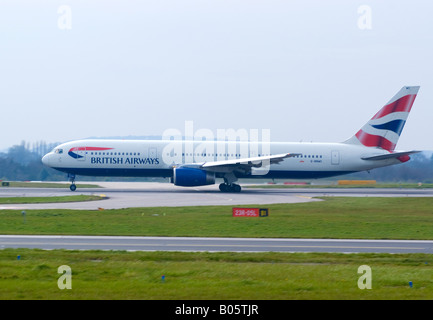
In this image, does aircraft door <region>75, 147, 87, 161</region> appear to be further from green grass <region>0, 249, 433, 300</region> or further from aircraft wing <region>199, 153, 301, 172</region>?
green grass <region>0, 249, 433, 300</region>

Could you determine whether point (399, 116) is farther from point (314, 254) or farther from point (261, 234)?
point (314, 254)

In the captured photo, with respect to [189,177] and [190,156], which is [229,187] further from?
[189,177]

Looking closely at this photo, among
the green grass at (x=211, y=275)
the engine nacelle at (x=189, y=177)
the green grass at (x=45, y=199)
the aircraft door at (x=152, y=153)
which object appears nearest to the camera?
the green grass at (x=211, y=275)

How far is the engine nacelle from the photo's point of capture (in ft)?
172

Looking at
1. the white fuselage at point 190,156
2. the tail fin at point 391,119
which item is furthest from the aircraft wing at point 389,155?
the tail fin at point 391,119

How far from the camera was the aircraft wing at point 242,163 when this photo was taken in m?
53.6

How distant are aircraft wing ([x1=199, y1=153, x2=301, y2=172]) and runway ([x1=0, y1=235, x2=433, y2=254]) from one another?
28168 mm

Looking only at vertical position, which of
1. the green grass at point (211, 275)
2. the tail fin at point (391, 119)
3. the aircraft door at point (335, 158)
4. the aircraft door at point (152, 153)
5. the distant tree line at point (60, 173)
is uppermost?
the tail fin at point (391, 119)

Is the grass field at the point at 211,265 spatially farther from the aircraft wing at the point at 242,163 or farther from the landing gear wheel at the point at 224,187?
the landing gear wheel at the point at 224,187

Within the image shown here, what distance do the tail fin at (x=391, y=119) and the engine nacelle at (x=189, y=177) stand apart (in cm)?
1744

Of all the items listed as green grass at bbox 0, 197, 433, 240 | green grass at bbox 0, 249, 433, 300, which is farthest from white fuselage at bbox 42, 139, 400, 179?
Answer: green grass at bbox 0, 249, 433, 300
